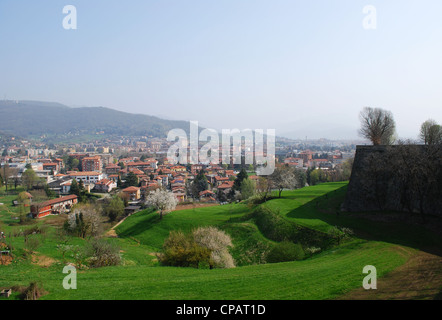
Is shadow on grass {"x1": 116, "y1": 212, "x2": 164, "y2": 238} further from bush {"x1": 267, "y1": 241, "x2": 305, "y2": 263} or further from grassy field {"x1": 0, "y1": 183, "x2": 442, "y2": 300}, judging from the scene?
bush {"x1": 267, "y1": 241, "x2": 305, "y2": 263}

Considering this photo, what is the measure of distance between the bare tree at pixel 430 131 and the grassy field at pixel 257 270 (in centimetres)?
1097

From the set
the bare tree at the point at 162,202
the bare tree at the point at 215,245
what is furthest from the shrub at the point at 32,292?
the bare tree at the point at 162,202

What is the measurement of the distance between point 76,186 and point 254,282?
5293cm

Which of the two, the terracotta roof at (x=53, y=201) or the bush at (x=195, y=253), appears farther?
the terracotta roof at (x=53, y=201)

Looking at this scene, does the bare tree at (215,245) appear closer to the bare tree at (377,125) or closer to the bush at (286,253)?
the bush at (286,253)

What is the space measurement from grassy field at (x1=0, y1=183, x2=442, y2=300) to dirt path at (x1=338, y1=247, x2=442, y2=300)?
1.23 feet

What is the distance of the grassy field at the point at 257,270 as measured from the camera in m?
10.4

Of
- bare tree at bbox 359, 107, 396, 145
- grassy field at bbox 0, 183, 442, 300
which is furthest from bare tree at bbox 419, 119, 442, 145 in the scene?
grassy field at bbox 0, 183, 442, 300

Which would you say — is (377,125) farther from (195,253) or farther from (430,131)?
(195,253)

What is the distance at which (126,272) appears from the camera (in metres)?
14.1

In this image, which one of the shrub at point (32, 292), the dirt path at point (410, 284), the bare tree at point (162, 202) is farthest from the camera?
the bare tree at point (162, 202)

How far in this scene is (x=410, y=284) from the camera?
1042 centimetres

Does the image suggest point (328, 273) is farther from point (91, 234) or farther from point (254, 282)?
point (91, 234)

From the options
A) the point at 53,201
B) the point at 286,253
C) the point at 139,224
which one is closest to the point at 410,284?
the point at 286,253
